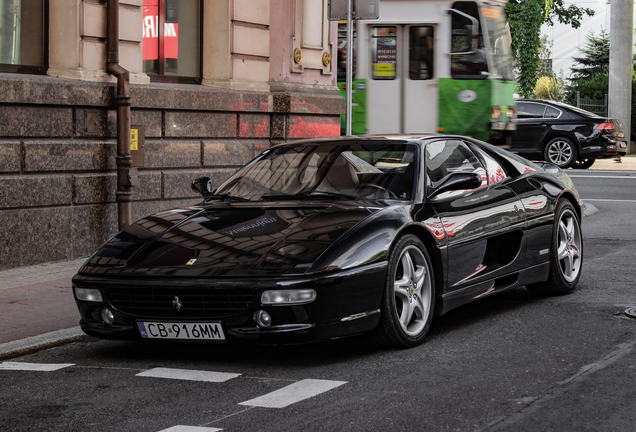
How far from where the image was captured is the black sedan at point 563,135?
24.4 meters

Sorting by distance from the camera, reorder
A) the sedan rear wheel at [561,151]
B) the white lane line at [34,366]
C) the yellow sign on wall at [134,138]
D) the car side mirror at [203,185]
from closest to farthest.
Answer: the white lane line at [34,366], the car side mirror at [203,185], the yellow sign on wall at [134,138], the sedan rear wheel at [561,151]

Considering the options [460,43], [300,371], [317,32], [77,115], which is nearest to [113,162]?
[77,115]

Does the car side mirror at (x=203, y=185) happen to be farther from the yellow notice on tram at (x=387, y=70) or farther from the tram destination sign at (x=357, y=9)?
the yellow notice on tram at (x=387, y=70)

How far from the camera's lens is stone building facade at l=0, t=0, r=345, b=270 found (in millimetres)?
10047

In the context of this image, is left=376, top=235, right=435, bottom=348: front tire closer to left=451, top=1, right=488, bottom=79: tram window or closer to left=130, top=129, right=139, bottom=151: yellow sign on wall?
left=130, top=129, right=139, bottom=151: yellow sign on wall

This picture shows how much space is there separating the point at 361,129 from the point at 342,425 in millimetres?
14028

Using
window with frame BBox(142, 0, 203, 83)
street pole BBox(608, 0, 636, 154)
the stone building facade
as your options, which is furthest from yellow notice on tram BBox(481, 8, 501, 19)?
street pole BBox(608, 0, 636, 154)

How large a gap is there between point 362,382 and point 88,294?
1757mm

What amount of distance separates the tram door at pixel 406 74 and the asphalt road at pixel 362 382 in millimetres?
10807

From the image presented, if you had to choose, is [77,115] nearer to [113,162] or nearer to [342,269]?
[113,162]

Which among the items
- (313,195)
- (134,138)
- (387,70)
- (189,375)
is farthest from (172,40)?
Answer: (189,375)

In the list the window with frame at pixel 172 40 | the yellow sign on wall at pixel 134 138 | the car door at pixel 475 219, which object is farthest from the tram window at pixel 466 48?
the car door at pixel 475 219

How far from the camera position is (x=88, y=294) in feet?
18.9

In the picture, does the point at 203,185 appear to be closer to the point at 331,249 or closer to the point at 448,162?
the point at 448,162
